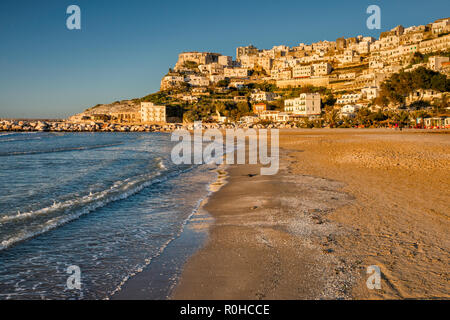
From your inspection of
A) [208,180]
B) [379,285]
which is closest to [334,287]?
[379,285]

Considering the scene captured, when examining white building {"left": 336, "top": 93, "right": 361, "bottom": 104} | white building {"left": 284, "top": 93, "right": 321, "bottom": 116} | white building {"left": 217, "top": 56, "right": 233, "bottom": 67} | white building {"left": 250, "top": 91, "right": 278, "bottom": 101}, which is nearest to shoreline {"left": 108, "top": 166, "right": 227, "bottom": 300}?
white building {"left": 284, "top": 93, "right": 321, "bottom": 116}

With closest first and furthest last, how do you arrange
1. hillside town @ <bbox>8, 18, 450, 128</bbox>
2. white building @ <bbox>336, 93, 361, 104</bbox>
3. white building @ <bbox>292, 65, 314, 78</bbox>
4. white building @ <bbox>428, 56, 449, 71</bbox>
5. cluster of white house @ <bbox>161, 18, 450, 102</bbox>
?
1. hillside town @ <bbox>8, 18, 450, 128</bbox>
2. white building @ <bbox>428, 56, 449, 71</bbox>
3. white building @ <bbox>336, 93, 361, 104</bbox>
4. cluster of white house @ <bbox>161, 18, 450, 102</bbox>
5. white building @ <bbox>292, 65, 314, 78</bbox>

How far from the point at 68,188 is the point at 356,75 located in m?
96.7

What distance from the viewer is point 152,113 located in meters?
110

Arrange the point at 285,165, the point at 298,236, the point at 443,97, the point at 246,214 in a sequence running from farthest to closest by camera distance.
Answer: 1. the point at 443,97
2. the point at 285,165
3. the point at 246,214
4. the point at 298,236

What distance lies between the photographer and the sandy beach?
3846 millimetres

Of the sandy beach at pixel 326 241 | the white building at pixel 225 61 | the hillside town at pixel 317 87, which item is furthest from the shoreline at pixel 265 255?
the white building at pixel 225 61

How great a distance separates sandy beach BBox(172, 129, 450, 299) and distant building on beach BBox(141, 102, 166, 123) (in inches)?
3921

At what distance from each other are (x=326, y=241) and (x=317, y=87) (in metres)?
99.6

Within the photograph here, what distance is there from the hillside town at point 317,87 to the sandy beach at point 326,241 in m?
40.9

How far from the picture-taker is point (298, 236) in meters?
5.71

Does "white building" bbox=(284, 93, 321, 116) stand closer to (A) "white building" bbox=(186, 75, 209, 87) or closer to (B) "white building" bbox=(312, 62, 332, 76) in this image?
(B) "white building" bbox=(312, 62, 332, 76)

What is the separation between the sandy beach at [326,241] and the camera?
385cm
